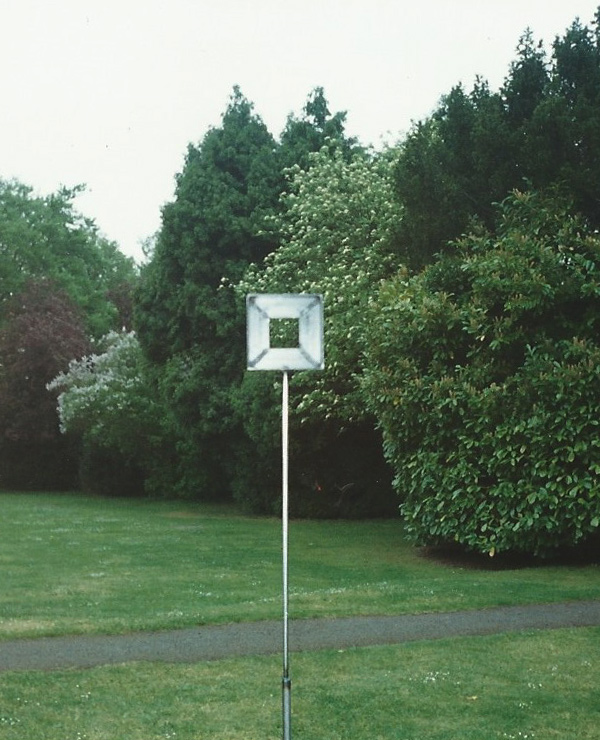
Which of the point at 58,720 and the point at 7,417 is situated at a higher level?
the point at 7,417

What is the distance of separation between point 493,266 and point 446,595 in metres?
6.41

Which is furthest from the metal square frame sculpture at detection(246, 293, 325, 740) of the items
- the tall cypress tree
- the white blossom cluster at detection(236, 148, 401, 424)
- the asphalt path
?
the tall cypress tree

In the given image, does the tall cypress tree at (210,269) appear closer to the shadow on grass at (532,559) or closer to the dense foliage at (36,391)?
the shadow on grass at (532,559)

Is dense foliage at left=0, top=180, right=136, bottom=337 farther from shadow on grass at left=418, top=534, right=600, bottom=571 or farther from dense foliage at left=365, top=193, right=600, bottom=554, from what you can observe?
shadow on grass at left=418, top=534, right=600, bottom=571

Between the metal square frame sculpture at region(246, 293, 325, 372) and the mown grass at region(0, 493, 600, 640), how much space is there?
17.0ft

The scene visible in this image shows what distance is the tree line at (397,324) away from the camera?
18000mm

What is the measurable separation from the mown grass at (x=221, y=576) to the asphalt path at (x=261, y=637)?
406 millimetres

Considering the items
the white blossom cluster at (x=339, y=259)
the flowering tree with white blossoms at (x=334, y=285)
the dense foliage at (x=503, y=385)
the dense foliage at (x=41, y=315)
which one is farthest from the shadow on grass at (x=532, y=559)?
the dense foliage at (x=41, y=315)

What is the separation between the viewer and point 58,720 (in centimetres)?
806

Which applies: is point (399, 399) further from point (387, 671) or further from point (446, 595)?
point (387, 671)

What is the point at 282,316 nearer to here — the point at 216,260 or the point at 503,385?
the point at 503,385

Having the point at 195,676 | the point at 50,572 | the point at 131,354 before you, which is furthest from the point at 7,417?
the point at 195,676

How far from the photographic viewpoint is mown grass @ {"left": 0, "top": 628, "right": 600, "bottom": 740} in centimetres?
784

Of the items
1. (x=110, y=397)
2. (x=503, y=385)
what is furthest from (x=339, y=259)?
(x=110, y=397)
